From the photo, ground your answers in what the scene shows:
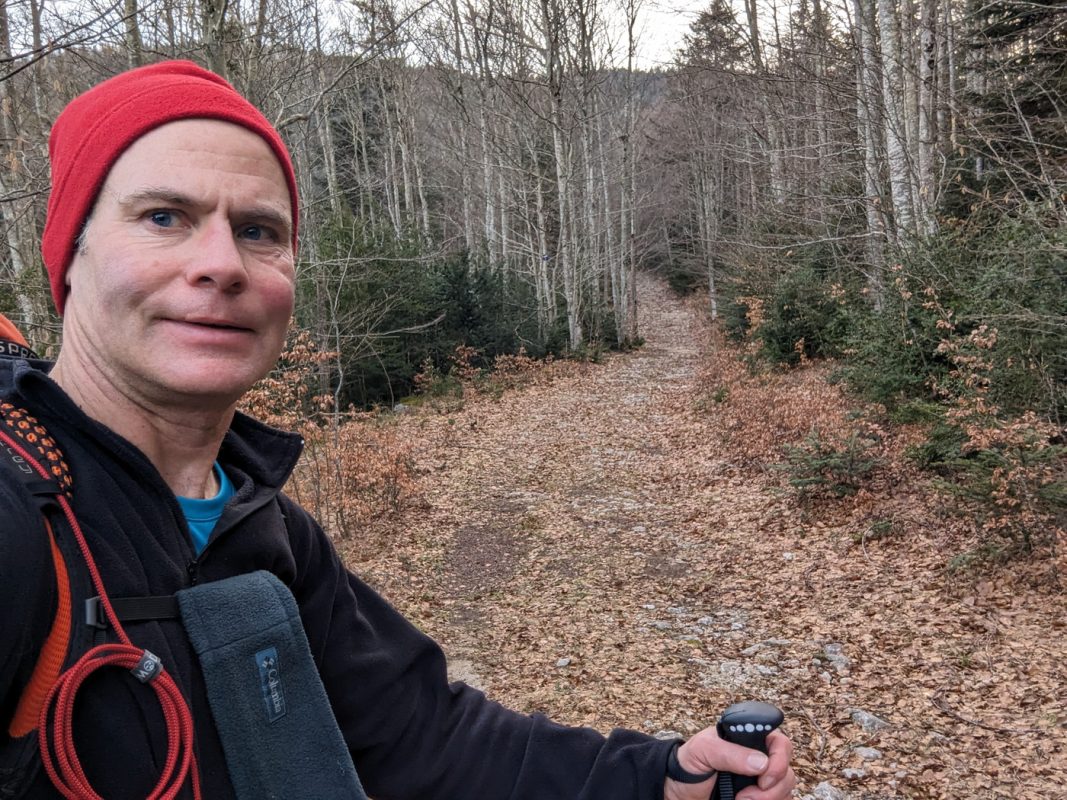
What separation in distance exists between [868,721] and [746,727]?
11.7 feet

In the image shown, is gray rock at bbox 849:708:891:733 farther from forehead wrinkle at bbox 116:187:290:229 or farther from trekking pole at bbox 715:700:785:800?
forehead wrinkle at bbox 116:187:290:229

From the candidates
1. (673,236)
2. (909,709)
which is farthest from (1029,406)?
(673,236)

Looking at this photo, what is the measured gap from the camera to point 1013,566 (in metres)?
5.57

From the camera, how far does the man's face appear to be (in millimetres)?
1122

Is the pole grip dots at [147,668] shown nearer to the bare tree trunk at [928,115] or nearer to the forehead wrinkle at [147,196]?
the forehead wrinkle at [147,196]

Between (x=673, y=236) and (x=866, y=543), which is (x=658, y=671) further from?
(x=673, y=236)

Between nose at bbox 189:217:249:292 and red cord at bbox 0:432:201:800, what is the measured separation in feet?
1.23

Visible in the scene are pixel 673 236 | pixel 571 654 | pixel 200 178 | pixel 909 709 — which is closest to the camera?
pixel 200 178

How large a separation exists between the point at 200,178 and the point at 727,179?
36583 millimetres

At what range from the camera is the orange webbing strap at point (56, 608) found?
0.83m

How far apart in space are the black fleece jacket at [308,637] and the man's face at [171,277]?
135 mm

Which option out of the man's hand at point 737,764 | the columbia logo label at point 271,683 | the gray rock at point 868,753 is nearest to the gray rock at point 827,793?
the gray rock at point 868,753

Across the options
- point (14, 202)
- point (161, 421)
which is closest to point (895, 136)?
point (14, 202)

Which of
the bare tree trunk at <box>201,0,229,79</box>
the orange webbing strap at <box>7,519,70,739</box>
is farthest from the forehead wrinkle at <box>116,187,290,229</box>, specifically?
the bare tree trunk at <box>201,0,229,79</box>
